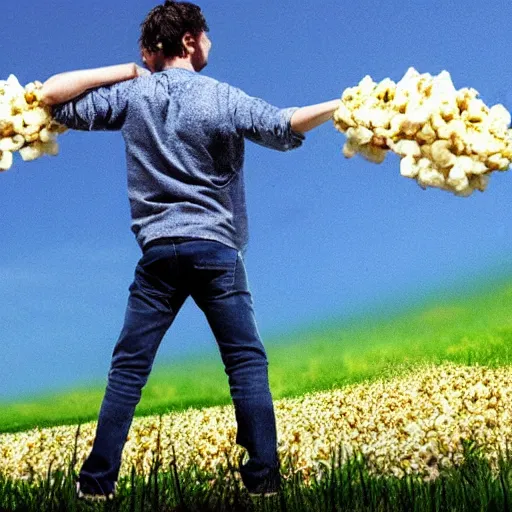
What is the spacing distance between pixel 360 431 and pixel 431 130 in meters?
3.39

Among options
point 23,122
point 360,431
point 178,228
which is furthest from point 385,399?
point 23,122

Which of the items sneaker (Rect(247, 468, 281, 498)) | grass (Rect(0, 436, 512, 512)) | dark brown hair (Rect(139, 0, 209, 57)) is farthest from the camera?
dark brown hair (Rect(139, 0, 209, 57))

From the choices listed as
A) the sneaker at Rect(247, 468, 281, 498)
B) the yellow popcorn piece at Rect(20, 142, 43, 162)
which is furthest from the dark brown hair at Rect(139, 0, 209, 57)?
the sneaker at Rect(247, 468, 281, 498)

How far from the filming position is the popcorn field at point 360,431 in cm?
497

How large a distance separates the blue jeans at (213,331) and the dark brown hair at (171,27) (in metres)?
1.05

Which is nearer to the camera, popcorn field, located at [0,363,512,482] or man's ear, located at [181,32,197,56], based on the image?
man's ear, located at [181,32,197,56]

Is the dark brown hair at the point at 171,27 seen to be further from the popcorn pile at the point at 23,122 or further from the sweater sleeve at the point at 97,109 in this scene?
the popcorn pile at the point at 23,122

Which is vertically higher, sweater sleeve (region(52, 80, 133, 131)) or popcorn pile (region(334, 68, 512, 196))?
sweater sleeve (region(52, 80, 133, 131))

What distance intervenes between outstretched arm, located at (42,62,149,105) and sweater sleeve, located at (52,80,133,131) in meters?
0.03

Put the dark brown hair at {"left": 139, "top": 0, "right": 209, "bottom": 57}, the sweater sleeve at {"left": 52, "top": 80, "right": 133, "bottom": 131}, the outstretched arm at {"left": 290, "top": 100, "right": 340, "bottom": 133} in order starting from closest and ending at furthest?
1. the outstretched arm at {"left": 290, "top": 100, "right": 340, "bottom": 133}
2. the sweater sleeve at {"left": 52, "top": 80, "right": 133, "bottom": 131}
3. the dark brown hair at {"left": 139, "top": 0, "right": 209, "bottom": 57}

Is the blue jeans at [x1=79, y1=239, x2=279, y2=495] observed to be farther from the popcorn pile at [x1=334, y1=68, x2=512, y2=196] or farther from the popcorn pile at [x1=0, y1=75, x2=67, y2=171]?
the popcorn pile at [x1=334, y1=68, x2=512, y2=196]

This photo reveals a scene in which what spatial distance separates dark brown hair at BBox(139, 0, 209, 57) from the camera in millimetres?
4207

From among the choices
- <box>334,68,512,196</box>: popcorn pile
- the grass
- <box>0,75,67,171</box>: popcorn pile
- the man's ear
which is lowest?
the grass

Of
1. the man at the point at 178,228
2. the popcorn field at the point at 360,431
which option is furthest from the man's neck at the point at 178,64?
the popcorn field at the point at 360,431
